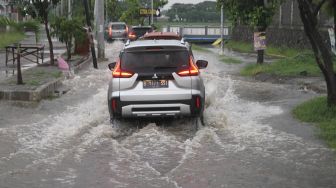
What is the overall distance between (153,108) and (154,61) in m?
0.88

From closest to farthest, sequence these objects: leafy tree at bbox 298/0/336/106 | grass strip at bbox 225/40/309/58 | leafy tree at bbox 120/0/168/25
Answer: leafy tree at bbox 298/0/336/106 < grass strip at bbox 225/40/309/58 < leafy tree at bbox 120/0/168/25

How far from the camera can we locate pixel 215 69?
24.8 m

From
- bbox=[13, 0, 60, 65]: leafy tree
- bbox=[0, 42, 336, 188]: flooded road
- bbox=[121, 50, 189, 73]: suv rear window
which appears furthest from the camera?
bbox=[13, 0, 60, 65]: leafy tree

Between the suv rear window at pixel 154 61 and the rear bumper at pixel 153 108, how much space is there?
1.94ft

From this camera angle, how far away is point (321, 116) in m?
11.7

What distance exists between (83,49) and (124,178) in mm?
23414

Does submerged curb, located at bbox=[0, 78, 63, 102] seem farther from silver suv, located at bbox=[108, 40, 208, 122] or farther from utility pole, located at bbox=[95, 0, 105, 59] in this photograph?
utility pole, located at bbox=[95, 0, 105, 59]

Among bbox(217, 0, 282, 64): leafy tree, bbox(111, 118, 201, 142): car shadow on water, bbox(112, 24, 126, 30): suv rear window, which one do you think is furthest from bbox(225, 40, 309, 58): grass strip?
bbox(111, 118, 201, 142): car shadow on water

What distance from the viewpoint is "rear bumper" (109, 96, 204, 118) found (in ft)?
34.3

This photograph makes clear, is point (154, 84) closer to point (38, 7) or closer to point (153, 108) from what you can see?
point (153, 108)

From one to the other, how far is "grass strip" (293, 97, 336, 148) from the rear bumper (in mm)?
2249

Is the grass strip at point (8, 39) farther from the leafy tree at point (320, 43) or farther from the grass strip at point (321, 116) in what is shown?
the leafy tree at point (320, 43)

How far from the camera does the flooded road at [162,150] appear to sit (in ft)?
24.9

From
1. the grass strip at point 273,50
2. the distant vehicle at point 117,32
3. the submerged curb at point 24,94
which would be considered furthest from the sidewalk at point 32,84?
the distant vehicle at point 117,32
